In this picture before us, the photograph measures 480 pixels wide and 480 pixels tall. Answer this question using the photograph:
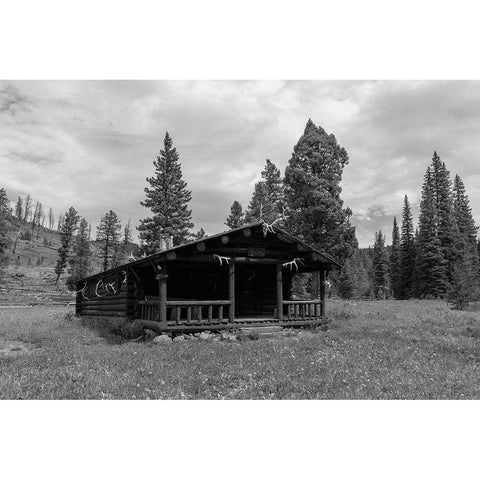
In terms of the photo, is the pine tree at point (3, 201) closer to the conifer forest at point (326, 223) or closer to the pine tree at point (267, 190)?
the conifer forest at point (326, 223)

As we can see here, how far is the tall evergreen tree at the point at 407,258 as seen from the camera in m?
61.5

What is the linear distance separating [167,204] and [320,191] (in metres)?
24.7

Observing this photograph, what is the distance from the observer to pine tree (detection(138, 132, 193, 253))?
52.5m

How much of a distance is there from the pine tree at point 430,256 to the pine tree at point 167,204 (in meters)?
29.4

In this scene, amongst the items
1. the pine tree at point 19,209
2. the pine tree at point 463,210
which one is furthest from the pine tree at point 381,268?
the pine tree at point 19,209

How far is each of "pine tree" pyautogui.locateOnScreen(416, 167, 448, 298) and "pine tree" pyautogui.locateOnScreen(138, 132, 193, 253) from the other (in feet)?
96.3

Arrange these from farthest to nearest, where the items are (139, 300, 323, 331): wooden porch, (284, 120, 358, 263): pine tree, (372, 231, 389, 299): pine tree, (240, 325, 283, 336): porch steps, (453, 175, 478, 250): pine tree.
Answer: (372, 231, 389, 299): pine tree
(453, 175, 478, 250): pine tree
(284, 120, 358, 263): pine tree
(240, 325, 283, 336): porch steps
(139, 300, 323, 331): wooden porch

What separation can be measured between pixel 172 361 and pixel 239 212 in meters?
43.6

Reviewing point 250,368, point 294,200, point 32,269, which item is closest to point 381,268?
point 294,200

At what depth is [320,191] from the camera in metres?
33.6

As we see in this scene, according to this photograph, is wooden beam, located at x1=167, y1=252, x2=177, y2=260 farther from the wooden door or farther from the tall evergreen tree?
the tall evergreen tree

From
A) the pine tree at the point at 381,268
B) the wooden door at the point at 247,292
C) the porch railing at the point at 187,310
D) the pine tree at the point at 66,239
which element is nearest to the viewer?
the porch railing at the point at 187,310

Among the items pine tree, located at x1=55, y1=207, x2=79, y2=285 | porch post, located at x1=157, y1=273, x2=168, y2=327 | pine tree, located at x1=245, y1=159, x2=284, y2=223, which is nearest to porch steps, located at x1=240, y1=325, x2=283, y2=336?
porch post, located at x1=157, y1=273, x2=168, y2=327
